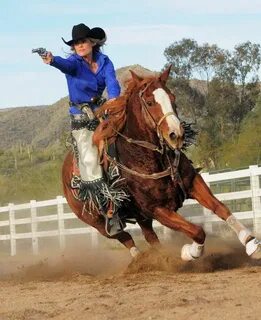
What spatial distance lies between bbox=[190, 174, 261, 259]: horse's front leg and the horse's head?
78 centimetres

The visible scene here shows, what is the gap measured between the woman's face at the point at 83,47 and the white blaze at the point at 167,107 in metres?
1.71

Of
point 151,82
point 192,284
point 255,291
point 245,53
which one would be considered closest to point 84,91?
point 151,82

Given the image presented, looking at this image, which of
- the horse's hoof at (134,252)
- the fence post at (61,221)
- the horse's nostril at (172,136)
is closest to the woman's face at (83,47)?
the horse's nostril at (172,136)

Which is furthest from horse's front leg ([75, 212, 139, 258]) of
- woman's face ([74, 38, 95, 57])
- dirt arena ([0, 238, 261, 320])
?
woman's face ([74, 38, 95, 57])

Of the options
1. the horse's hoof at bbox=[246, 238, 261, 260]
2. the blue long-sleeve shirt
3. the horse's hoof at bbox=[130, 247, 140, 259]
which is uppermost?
the blue long-sleeve shirt

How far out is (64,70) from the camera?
30.6 feet

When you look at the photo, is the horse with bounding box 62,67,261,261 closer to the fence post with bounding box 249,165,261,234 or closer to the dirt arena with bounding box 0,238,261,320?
the dirt arena with bounding box 0,238,261,320

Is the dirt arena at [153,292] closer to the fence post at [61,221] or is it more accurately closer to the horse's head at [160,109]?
the horse's head at [160,109]

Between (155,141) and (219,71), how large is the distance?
35613 mm

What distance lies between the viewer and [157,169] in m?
8.43

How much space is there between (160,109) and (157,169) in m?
0.78

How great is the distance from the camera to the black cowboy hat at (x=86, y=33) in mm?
9531

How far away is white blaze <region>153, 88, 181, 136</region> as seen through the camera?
303 inches

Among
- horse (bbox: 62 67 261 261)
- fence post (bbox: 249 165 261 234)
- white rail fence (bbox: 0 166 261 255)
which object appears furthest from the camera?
white rail fence (bbox: 0 166 261 255)
